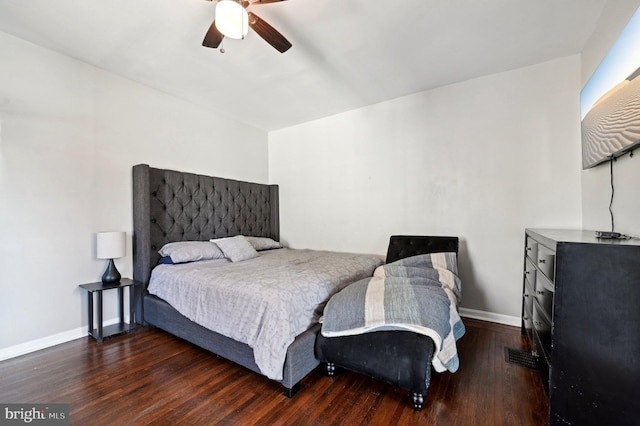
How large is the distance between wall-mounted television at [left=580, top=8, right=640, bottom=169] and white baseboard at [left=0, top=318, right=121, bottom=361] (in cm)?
441

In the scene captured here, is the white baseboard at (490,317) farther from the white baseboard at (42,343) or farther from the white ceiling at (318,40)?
the white baseboard at (42,343)

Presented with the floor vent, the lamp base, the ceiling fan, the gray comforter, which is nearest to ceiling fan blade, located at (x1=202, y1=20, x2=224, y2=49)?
the ceiling fan

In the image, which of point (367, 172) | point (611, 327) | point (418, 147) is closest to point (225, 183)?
point (367, 172)

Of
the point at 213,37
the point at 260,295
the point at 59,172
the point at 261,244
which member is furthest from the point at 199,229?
Result: the point at 213,37

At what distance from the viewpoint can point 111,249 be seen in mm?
2555

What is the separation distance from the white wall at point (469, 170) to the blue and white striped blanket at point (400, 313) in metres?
1.24

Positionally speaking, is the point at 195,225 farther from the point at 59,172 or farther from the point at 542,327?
the point at 542,327

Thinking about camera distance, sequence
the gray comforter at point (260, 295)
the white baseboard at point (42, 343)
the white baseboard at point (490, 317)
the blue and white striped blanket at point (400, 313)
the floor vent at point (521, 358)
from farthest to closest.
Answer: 1. the white baseboard at point (490, 317)
2. the white baseboard at point (42, 343)
3. the floor vent at point (521, 358)
4. the gray comforter at point (260, 295)
5. the blue and white striped blanket at point (400, 313)

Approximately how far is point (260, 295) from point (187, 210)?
6.49ft

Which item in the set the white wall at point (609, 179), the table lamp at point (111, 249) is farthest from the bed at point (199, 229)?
the white wall at point (609, 179)

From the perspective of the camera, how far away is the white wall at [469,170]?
104 inches

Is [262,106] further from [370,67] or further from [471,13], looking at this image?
[471,13]

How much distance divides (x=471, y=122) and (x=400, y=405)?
286 cm

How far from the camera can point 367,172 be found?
3695mm
